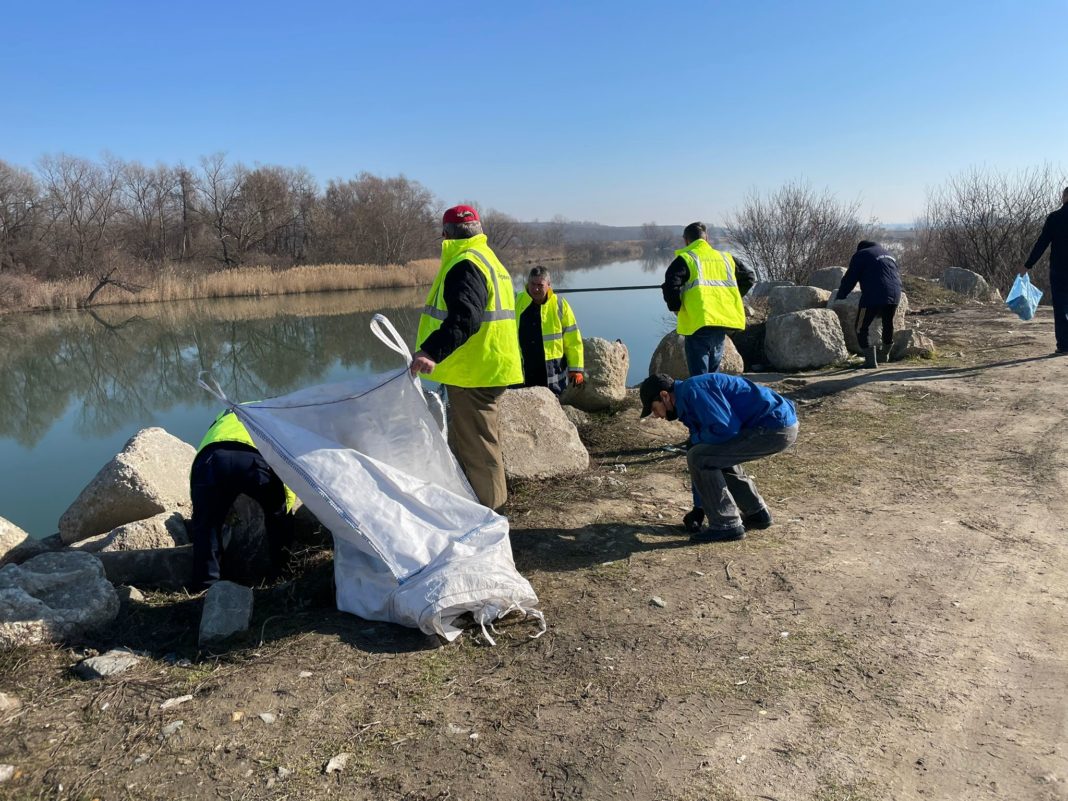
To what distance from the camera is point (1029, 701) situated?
9.07 feet

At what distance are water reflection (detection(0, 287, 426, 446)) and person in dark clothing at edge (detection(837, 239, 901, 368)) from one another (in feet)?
33.7

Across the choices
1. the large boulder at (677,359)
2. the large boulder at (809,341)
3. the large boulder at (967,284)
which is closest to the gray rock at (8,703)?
the large boulder at (677,359)

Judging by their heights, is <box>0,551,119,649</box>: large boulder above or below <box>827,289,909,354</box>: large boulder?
below

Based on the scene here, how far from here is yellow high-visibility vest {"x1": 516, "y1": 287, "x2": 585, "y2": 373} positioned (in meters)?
6.71

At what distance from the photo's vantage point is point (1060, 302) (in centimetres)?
871

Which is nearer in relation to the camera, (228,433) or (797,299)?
(228,433)

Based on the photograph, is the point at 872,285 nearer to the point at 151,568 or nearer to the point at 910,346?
the point at 910,346

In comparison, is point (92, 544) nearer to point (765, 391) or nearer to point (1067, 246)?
point (765, 391)

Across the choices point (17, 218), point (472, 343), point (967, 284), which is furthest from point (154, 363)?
point (17, 218)

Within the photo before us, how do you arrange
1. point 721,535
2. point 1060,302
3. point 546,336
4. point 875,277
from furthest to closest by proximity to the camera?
point 875,277 < point 1060,302 < point 546,336 < point 721,535

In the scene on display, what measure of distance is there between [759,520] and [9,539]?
517cm

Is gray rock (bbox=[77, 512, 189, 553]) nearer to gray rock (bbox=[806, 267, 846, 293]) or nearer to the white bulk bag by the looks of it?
the white bulk bag

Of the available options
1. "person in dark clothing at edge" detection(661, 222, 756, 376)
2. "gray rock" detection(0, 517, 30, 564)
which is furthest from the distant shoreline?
"person in dark clothing at edge" detection(661, 222, 756, 376)

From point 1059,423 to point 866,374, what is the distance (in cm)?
263
